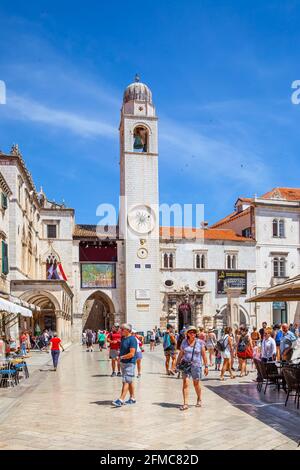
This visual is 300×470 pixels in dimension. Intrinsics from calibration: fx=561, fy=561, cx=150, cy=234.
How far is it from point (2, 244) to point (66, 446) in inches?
941

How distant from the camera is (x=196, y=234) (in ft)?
172

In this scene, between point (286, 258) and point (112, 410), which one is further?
point (286, 258)

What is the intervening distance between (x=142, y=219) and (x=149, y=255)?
3.25 meters

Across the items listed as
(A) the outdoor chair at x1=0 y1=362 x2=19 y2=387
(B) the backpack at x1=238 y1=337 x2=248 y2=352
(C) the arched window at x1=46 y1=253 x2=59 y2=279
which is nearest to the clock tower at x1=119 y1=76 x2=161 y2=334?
(C) the arched window at x1=46 y1=253 x2=59 y2=279

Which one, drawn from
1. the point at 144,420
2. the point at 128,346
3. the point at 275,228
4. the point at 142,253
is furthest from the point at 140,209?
the point at 144,420

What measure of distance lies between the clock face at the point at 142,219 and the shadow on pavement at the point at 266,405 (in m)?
34.5

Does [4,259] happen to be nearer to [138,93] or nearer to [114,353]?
[114,353]

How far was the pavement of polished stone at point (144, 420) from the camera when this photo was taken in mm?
7902

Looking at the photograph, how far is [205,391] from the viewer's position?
1365cm

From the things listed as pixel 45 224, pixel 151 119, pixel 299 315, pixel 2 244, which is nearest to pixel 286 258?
pixel 299 315

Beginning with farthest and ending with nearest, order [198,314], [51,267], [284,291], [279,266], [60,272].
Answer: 1. [279,266]
2. [198,314]
3. [51,267]
4. [60,272]
5. [284,291]

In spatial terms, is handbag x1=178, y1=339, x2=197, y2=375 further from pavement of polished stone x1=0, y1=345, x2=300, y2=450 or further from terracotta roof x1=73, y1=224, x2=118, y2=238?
terracotta roof x1=73, y1=224, x2=118, y2=238

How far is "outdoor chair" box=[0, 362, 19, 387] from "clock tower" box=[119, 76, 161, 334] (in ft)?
106

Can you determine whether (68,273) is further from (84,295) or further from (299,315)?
(299,315)
